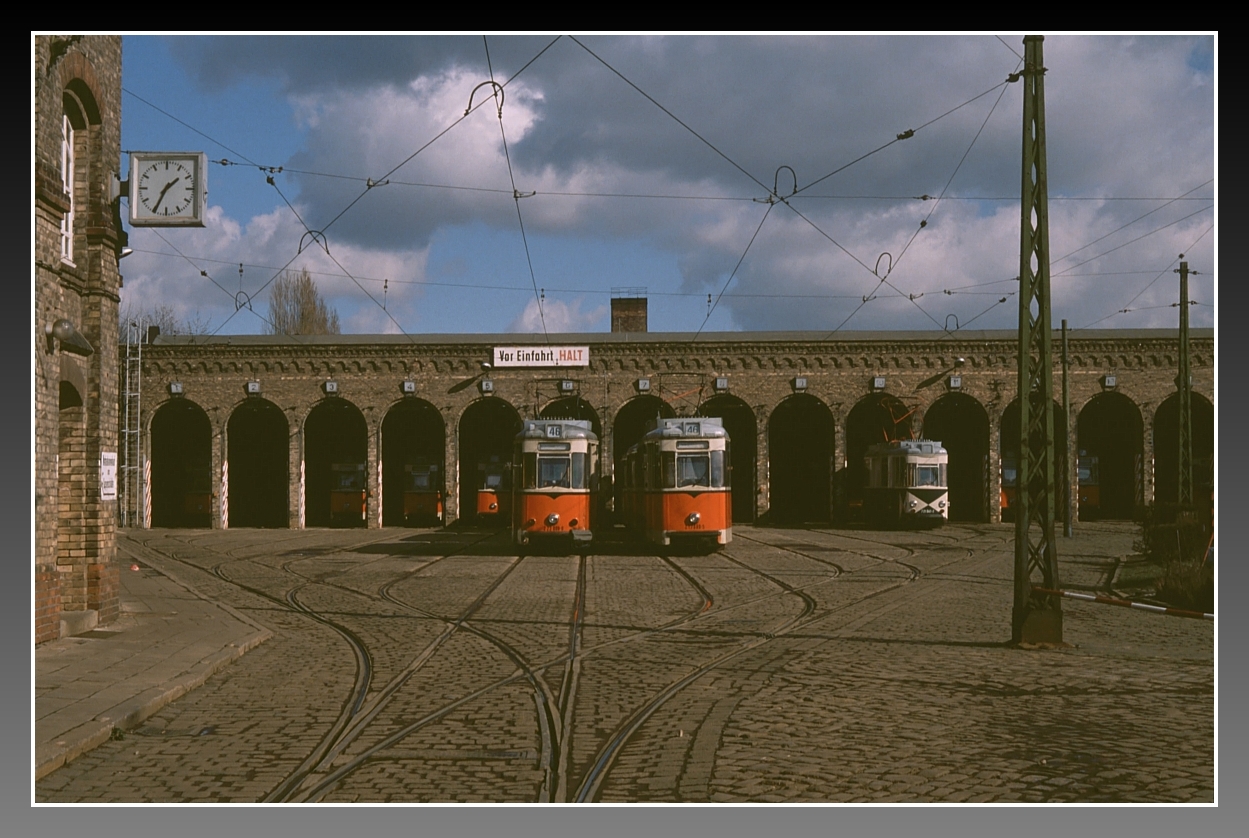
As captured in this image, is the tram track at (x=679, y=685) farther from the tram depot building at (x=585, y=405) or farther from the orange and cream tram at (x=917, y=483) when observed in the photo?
the tram depot building at (x=585, y=405)

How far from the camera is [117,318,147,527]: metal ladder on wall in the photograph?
39.8 m

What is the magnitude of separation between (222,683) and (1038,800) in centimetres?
659

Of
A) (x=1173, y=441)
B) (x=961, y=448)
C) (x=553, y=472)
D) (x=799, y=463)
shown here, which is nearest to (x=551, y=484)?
(x=553, y=472)

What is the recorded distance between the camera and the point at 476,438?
154 ft

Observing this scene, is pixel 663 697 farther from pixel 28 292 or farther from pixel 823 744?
pixel 28 292

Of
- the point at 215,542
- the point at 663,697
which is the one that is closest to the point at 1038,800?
the point at 663,697

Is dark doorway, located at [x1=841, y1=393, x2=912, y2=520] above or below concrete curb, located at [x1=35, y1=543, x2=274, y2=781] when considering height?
above

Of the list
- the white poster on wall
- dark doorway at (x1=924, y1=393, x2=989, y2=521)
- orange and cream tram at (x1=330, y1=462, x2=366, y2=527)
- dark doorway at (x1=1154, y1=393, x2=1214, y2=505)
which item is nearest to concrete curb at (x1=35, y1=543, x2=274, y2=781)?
the white poster on wall

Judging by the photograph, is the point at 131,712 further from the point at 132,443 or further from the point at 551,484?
the point at 132,443

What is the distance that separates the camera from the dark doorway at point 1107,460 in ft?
144

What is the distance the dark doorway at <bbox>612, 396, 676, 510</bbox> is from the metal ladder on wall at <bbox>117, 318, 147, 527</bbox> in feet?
55.6

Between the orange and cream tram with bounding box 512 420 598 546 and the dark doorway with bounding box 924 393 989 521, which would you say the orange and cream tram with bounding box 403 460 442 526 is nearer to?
the orange and cream tram with bounding box 512 420 598 546
